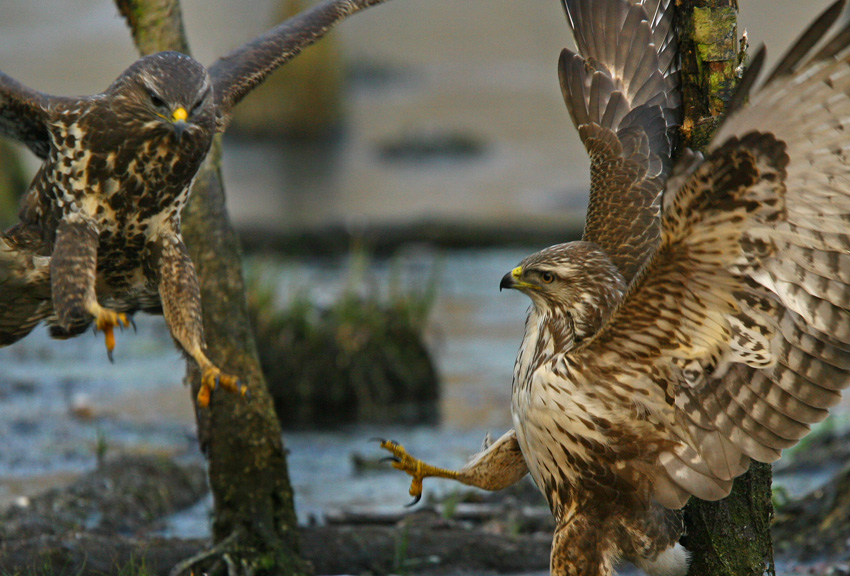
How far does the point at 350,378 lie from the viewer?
337 inches

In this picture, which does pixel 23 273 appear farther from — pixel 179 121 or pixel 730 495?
pixel 730 495

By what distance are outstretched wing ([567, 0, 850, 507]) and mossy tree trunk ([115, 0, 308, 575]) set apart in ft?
5.45

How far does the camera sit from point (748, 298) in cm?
367

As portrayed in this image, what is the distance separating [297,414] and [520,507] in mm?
2769

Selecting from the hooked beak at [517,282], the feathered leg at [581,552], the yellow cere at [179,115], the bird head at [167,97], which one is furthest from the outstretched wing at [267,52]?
the feathered leg at [581,552]

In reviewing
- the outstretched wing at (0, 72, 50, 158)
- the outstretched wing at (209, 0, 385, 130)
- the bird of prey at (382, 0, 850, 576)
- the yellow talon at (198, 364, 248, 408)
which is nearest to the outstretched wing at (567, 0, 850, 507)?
the bird of prey at (382, 0, 850, 576)

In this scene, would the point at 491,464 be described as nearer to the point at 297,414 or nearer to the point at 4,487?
the point at 4,487

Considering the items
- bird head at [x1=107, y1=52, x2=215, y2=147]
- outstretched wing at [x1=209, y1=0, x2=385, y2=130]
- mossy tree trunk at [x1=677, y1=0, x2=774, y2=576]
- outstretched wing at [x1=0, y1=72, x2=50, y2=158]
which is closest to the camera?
bird head at [x1=107, y1=52, x2=215, y2=147]

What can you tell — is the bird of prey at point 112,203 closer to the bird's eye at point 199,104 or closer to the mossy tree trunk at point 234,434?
the bird's eye at point 199,104

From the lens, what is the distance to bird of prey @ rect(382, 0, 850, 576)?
3.47 m

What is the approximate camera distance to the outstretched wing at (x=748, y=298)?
346 cm

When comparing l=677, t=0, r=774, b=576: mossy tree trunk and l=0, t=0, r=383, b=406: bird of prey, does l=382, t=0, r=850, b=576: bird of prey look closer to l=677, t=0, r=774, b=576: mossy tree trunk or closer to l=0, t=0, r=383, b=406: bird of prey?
l=677, t=0, r=774, b=576: mossy tree trunk

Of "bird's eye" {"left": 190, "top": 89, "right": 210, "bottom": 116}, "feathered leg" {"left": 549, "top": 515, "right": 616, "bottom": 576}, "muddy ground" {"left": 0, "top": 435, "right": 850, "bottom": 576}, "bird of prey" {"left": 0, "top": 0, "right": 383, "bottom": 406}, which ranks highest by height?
"bird's eye" {"left": 190, "top": 89, "right": 210, "bottom": 116}

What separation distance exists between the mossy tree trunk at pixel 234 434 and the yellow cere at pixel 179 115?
1312 millimetres
